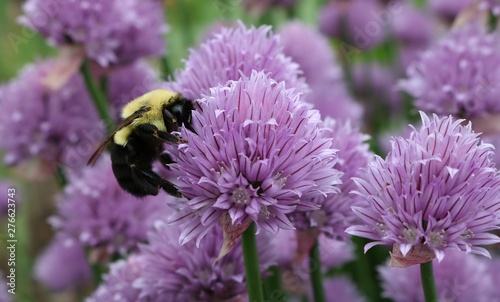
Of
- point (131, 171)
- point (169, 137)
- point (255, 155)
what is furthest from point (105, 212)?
point (255, 155)

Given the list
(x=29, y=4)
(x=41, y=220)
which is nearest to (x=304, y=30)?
(x=29, y=4)

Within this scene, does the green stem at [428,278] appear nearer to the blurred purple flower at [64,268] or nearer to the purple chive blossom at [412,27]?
the blurred purple flower at [64,268]

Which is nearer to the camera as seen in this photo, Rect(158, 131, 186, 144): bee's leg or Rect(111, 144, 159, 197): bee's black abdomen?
Rect(158, 131, 186, 144): bee's leg

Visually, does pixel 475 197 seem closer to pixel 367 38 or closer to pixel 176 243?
pixel 176 243

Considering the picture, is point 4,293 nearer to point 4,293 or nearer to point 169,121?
point 4,293

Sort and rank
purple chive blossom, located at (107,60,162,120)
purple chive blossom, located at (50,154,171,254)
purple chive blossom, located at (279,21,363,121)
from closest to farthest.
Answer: purple chive blossom, located at (50,154,171,254) < purple chive blossom, located at (107,60,162,120) < purple chive blossom, located at (279,21,363,121)

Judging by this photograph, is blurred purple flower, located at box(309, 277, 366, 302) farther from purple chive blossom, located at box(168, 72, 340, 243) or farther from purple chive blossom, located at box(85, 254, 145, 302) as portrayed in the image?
purple chive blossom, located at box(168, 72, 340, 243)

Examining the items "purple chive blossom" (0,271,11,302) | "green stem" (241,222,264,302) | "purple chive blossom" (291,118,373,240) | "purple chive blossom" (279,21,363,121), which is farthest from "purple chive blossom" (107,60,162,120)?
"green stem" (241,222,264,302)
